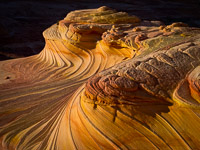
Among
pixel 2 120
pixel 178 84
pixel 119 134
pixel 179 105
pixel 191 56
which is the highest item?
pixel 191 56

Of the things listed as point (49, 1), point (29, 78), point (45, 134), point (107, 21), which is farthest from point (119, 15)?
point (49, 1)

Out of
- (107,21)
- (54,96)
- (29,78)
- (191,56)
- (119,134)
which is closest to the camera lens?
(119,134)

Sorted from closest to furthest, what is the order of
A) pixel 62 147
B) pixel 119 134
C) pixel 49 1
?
pixel 119 134
pixel 62 147
pixel 49 1

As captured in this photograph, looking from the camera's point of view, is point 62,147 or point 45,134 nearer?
point 62,147

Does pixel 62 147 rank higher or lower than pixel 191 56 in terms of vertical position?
lower

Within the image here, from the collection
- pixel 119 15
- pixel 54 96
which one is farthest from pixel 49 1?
pixel 54 96

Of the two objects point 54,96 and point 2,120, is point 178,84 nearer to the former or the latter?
point 54,96

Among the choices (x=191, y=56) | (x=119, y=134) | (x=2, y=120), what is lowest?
(x=2, y=120)

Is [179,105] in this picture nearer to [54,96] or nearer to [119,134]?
[119,134]

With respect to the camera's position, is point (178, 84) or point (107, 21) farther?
point (107, 21)
